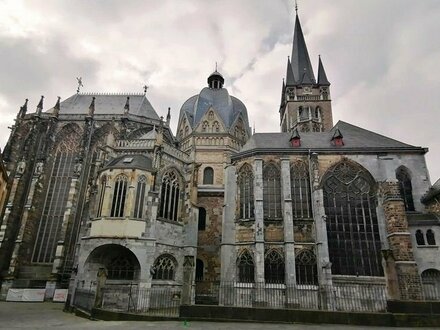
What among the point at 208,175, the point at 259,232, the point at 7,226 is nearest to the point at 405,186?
the point at 259,232

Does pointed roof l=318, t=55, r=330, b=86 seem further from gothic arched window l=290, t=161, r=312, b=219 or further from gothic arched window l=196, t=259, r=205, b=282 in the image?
gothic arched window l=196, t=259, r=205, b=282

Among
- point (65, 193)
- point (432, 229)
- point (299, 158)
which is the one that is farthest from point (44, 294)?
point (432, 229)

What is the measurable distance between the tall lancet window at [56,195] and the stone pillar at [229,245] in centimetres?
1406

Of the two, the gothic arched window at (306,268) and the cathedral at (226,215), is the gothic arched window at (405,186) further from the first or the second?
the gothic arched window at (306,268)

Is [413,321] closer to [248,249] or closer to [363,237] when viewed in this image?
[363,237]

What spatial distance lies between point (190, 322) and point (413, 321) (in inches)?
304

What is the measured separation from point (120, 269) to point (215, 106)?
19.1 m

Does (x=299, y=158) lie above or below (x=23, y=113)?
below

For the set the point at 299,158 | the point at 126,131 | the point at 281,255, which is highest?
the point at 126,131

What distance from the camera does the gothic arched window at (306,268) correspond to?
1566 cm

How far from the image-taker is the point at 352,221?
16.9m

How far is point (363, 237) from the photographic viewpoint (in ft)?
53.8

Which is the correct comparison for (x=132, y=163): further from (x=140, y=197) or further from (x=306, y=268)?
(x=306, y=268)

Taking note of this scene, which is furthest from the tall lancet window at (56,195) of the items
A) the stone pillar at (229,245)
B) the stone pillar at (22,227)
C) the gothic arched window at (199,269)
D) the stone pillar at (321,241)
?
the stone pillar at (321,241)
